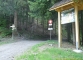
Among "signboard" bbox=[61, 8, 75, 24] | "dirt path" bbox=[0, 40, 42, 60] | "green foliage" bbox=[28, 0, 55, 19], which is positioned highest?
"green foliage" bbox=[28, 0, 55, 19]

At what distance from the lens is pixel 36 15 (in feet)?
68.7

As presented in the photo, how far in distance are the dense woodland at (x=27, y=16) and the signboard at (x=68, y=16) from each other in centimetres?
398

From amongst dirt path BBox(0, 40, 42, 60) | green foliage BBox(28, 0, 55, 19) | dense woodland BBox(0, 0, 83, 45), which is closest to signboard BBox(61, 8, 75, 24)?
dirt path BBox(0, 40, 42, 60)

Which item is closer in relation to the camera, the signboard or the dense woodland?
the signboard

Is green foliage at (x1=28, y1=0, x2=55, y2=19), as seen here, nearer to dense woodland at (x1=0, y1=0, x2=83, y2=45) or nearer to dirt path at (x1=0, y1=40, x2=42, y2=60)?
dense woodland at (x1=0, y1=0, x2=83, y2=45)

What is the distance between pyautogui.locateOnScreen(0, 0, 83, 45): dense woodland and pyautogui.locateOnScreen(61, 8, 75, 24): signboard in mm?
3977

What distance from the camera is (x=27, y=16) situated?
29.9 m

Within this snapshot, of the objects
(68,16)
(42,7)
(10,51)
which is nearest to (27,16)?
(42,7)

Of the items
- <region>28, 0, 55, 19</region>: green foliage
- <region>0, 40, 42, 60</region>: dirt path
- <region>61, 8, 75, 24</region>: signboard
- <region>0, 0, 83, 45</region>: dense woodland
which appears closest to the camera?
<region>0, 40, 42, 60</region>: dirt path

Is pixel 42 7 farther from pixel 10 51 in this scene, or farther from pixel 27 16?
pixel 27 16

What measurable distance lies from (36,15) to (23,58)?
1068cm

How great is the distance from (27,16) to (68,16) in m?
15.9

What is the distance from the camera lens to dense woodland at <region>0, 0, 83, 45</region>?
788 inches

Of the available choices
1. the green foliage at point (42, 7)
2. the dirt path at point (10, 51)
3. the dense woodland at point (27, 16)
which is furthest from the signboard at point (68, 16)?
the green foliage at point (42, 7)
